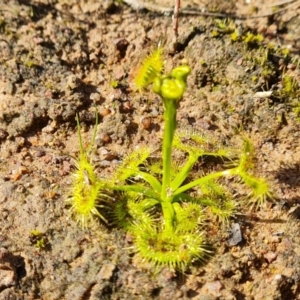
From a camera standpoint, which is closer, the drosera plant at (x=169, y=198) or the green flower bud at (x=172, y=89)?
the green flower bud at (x=172, y=89)

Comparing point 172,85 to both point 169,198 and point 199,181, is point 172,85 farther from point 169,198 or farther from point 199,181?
point 169,198

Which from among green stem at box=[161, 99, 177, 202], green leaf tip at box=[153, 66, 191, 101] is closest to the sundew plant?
green stem at box=[161, 99, 177, 202]

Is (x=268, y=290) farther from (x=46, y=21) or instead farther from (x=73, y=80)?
(x=46, y=21)

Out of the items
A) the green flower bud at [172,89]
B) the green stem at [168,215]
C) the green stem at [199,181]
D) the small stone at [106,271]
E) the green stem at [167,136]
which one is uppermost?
the green flower bud at [172,89]

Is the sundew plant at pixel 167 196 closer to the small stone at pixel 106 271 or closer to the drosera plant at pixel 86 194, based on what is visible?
the drosera plant at pixel 86 194

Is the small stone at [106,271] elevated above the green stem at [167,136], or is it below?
below

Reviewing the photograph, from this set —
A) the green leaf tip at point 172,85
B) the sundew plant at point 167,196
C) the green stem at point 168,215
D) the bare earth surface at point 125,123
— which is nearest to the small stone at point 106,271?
the bare earth surface at point 125,123

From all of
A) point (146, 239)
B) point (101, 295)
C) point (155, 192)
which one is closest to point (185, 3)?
point (155, 192)
